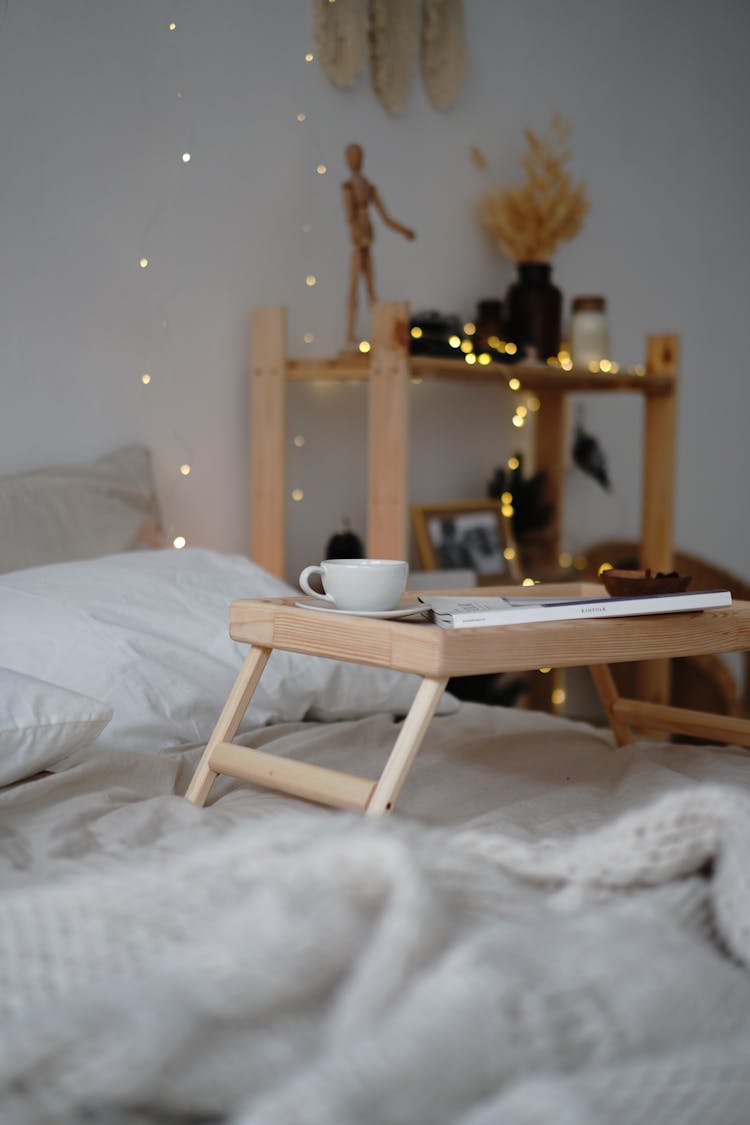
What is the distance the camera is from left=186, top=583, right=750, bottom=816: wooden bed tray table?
1.09 metres

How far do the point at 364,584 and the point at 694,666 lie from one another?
2.03 m

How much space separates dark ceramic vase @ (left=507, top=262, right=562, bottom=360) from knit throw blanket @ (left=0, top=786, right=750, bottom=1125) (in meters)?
2.02

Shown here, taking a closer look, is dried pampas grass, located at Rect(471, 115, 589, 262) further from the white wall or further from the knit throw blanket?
the knit throw blanket

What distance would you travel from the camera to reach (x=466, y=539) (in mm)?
2719

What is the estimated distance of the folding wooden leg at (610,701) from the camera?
65.7 inches

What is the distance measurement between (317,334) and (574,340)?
62 centimetres

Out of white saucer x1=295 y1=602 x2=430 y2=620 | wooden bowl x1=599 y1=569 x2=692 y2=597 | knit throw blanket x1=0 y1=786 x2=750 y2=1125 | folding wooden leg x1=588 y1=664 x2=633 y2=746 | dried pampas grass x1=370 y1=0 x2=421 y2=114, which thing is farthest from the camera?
dried pampas grass x1=370 y1=0 x2=421 y2=114

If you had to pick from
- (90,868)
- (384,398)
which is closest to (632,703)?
(384,398)

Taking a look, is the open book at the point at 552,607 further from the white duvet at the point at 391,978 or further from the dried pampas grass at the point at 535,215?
the dried pampas grass at the point at 535,215

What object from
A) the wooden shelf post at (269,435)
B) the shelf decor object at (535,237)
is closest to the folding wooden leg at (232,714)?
the wooden shelf post at (269,435)

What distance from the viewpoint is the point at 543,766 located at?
4.53 ft

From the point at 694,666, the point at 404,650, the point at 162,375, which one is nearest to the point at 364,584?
the point at 404,650

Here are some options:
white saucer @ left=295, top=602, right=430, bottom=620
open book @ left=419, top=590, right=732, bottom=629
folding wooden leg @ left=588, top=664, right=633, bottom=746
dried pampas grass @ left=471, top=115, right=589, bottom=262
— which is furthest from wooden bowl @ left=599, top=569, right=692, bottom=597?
dried pampas grass @ left=471, top=115, right=589, bottom=262

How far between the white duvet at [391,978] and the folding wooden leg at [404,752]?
0.88 ft
